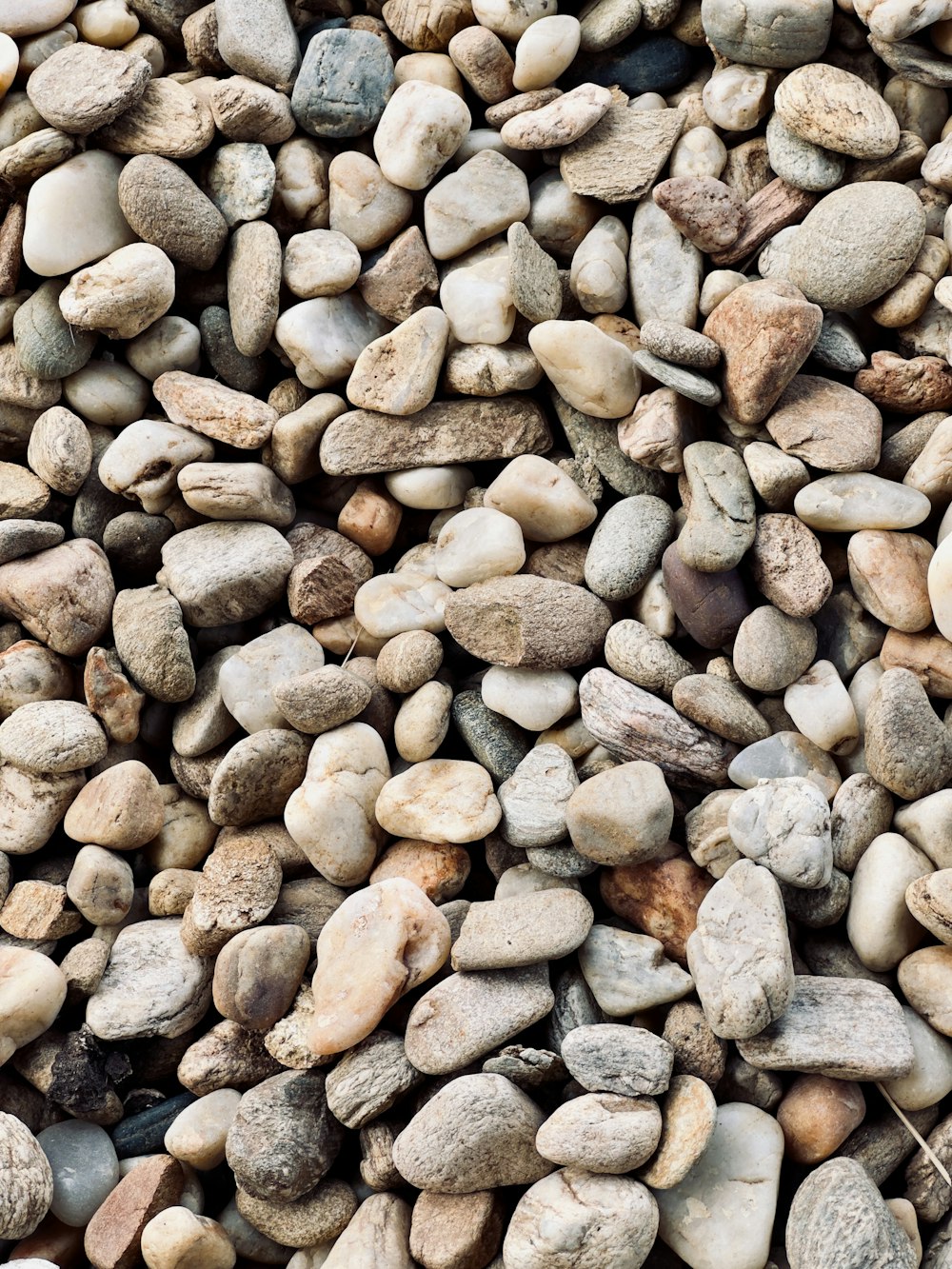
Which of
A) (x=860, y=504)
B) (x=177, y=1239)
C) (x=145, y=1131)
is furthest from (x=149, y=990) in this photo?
(x=860, y=504)

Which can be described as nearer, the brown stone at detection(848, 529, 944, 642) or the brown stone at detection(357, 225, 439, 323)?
the brown stone at detection(848, 529, 944, 642)

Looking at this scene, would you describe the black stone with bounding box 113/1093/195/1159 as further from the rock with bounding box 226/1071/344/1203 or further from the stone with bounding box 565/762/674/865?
the stone with bounding box 565/762/674/865

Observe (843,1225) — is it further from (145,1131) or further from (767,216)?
(767,216)

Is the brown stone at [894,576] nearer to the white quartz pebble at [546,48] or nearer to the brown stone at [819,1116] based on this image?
the brown stone at [819,1116]

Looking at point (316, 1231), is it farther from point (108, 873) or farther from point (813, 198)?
point (813, 198)

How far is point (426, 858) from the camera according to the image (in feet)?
4.28

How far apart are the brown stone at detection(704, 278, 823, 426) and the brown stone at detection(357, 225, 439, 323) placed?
1.31 feet

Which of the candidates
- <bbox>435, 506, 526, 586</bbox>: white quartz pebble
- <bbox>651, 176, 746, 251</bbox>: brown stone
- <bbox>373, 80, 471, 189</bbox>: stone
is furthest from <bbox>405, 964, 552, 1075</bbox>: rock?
<bbox>373, 80, 471, 189</bbox>: stone

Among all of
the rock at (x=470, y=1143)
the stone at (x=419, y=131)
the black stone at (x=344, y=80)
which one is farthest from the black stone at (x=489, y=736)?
the black stone at (x=344, y=80)

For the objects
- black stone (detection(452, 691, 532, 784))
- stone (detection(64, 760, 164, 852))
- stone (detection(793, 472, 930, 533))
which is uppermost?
stone (detection(793, 472, 930, 533))

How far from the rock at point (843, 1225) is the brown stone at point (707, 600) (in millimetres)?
561

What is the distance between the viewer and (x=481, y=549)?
1391 mm

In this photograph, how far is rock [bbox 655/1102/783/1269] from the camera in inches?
41.8

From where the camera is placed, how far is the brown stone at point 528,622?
1.33m
